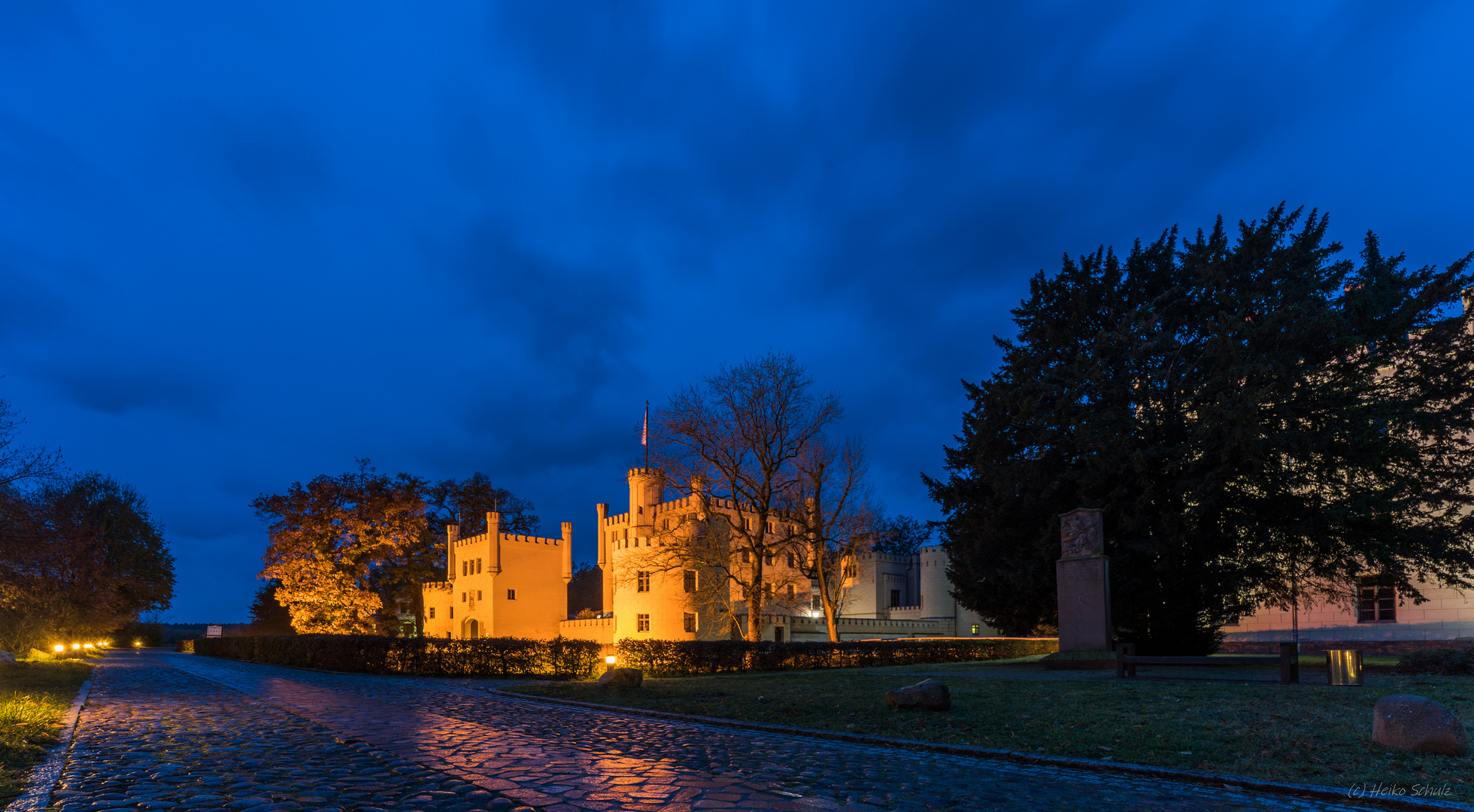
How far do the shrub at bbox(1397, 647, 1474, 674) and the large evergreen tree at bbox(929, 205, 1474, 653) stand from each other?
179 inches

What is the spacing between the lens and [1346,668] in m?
13.5

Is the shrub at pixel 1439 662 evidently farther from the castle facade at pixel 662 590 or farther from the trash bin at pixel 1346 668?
the castle facade at pixel 662 590

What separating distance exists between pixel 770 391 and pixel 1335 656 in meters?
23.8

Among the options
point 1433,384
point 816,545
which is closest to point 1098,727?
point 1433,384

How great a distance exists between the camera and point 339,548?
152 feet

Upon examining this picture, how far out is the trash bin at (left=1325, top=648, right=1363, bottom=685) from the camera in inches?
526

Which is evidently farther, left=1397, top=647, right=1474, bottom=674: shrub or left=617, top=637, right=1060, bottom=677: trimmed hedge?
left=617, top=637, right=1060, bottom=677: trimmed hedge

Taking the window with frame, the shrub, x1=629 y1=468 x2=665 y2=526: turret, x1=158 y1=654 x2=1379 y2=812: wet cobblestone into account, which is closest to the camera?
x1=158 y1=654 x2=1379 y2=812: wet cobblestone

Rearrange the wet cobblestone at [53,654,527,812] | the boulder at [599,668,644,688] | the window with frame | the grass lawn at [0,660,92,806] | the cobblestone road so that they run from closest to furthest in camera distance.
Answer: the wet cobblestone at [53,654,527,812]
the cobblestone road
the grass lawn at [0,660,92,806]
the boulder at [599,668,644,688]
the window with frame

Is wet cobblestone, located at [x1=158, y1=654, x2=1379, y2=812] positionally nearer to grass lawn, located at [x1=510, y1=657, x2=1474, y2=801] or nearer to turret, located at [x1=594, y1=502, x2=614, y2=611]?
grass lawn, located at [x1=510, y1=657, x2=1474, y2=801]

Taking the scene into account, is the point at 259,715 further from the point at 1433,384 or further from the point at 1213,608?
the point at 1433,384

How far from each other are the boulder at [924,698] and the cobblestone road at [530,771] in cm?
215

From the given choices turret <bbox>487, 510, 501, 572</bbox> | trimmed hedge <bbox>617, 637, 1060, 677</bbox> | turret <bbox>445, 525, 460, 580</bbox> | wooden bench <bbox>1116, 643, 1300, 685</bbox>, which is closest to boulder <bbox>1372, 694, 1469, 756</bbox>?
wooden bench <bbox>1116, 643, 1300, 685</bbox>

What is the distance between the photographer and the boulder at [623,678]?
61.1 feet
